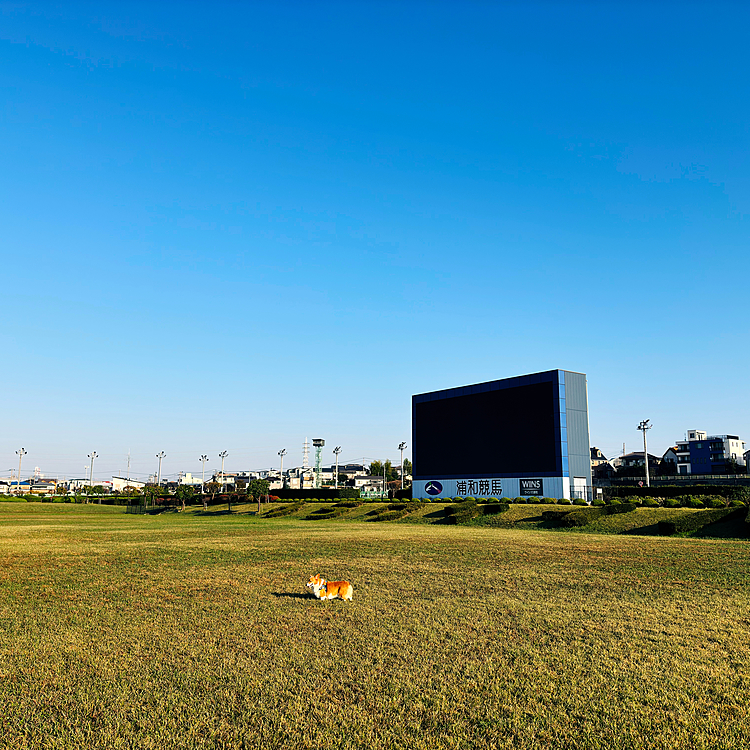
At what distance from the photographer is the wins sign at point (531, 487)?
53.1 meters

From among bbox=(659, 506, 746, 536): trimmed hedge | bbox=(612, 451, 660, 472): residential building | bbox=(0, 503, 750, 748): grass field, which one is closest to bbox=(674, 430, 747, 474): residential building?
bbox=(612, 451, 660, 472): residential building

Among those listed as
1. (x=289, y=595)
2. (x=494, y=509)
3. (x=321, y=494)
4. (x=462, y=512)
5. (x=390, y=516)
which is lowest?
(x=321, y=494)

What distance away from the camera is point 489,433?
187ft

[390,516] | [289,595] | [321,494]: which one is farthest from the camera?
[321,494]

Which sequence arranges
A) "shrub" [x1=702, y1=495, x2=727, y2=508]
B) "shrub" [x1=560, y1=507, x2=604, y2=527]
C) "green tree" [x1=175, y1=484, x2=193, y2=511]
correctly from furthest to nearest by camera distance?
"green tree" [x1=175, y1=484, x2=193, y2=511], "shrub" [x1=702, y1=495, x2=727, y2=508], "shrub" [x1=560, y1=507, x2=604, y2=527]

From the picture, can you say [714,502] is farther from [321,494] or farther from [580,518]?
[321,494]

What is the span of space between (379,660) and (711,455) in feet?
424

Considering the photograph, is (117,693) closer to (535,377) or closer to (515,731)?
(515,731)

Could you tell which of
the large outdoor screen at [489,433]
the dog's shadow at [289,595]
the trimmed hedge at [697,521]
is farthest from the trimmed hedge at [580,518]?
the dog's shadow at [289,595]

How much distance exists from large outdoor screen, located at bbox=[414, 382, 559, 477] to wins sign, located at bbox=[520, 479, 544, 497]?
926 millimetres

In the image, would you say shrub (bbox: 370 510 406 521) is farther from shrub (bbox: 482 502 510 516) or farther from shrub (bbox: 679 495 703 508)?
shrub (bbox: 679 495 703 508)

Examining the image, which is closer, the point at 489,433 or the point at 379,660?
the point at 379,660

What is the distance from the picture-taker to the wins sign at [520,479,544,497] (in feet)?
174

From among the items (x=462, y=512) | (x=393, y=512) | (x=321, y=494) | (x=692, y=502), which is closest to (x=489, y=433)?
(x=393, y=512)
